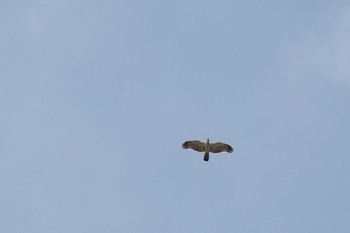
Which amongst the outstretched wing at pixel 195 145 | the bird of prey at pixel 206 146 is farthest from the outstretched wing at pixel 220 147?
the outstretched wing at pixel 195 145

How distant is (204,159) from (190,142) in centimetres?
263

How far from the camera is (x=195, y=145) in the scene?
4647cm

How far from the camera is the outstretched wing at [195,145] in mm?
46375

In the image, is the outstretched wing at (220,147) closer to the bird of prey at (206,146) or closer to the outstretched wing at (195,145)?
the bird of prey at (206,146)

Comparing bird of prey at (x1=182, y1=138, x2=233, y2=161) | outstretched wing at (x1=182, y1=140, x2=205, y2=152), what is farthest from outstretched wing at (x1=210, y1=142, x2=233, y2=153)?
outstretched wing at (x1=182, y1=140, x2=205, y2=152)

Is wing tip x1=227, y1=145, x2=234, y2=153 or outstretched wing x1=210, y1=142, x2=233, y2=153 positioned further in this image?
outstretched wing x1=210, y1=142, x2=233, y2=153

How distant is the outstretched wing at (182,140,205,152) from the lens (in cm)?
4638

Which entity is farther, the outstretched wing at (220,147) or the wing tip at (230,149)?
the outstretched wing at (220,147)

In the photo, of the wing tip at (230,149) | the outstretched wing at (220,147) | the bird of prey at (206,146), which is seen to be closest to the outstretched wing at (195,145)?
the bird of prey at (206,146)

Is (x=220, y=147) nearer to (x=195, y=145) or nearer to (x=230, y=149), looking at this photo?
(x=230, y=149)

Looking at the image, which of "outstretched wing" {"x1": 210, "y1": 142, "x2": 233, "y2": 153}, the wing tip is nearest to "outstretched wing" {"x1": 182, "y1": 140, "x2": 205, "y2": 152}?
"outstretched wing" {"x1": 210, "y1": 142, "x2": 233, "y2": 153}

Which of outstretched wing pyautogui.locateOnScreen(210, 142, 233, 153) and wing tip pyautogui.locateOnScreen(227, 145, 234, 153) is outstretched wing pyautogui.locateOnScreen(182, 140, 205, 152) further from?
wing tip pyautogui.locateOnScreen(227, 145, 234, 153)

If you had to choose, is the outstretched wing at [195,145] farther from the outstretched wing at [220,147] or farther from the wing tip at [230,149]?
the wing tip at [230,149]

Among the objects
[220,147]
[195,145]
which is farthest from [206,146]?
[220,147]
